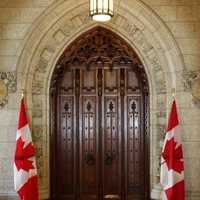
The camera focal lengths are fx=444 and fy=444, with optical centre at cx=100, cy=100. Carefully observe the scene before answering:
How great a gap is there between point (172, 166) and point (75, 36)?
2198 millimetres

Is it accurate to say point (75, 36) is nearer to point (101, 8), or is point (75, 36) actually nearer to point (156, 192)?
point (101, 8)

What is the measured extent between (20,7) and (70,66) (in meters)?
1.07

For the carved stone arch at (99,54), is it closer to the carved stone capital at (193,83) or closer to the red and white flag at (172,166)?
the carved stone capital at (193,83)

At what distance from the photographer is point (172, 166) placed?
5.50m

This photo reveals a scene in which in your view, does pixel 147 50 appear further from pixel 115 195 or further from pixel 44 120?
pixel 115 195

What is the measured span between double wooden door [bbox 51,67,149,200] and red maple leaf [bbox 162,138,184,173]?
0.75m

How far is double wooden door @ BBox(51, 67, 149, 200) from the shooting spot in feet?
20.6

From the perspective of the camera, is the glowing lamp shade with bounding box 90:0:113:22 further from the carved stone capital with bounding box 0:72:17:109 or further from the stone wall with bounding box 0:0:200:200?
the carved stone capital with bounding box 0:72:17:109

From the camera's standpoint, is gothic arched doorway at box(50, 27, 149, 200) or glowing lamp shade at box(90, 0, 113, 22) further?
gothic arched doorway at box(50, 27, 149, 200)

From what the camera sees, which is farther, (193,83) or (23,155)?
(193,83)

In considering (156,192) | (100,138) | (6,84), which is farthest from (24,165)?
(156,192)

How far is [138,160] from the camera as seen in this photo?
629 centimetres

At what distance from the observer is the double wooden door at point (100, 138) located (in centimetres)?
629

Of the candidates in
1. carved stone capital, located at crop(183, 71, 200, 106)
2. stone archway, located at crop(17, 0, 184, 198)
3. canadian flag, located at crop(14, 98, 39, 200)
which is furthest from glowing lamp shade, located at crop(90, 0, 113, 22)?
canadian flag, located at crop(14, 98, 39, 200)
